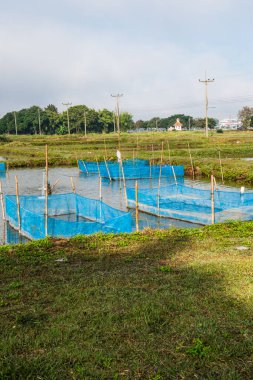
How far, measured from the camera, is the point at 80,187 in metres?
30.2

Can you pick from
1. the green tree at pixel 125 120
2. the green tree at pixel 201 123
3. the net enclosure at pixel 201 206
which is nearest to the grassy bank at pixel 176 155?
the net enclosure at pixel 201 206

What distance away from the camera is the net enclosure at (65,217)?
544 inches

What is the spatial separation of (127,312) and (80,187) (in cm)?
2408

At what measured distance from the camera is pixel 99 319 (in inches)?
244

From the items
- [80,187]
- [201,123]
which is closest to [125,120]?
[201,123]

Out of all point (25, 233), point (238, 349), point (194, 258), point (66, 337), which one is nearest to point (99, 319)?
point (66, 337)

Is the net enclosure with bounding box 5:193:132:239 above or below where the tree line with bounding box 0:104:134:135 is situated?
below

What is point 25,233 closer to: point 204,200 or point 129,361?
point 204,200

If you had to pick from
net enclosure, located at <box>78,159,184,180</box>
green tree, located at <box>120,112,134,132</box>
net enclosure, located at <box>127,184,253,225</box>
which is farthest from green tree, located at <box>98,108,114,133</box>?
net enclosure, located at <box>127,184,253,225</box>

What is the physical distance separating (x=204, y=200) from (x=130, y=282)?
37.7ft

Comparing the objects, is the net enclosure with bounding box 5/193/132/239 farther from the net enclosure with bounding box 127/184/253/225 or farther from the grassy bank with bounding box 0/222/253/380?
the net enclosure with bounding box 127/184/253/225

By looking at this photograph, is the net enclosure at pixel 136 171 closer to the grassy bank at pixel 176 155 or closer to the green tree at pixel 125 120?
the grassy bank at pixel 176 155

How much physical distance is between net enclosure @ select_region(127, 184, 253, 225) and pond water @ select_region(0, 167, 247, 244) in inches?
15.0

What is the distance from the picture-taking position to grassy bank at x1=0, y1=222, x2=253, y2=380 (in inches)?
193
